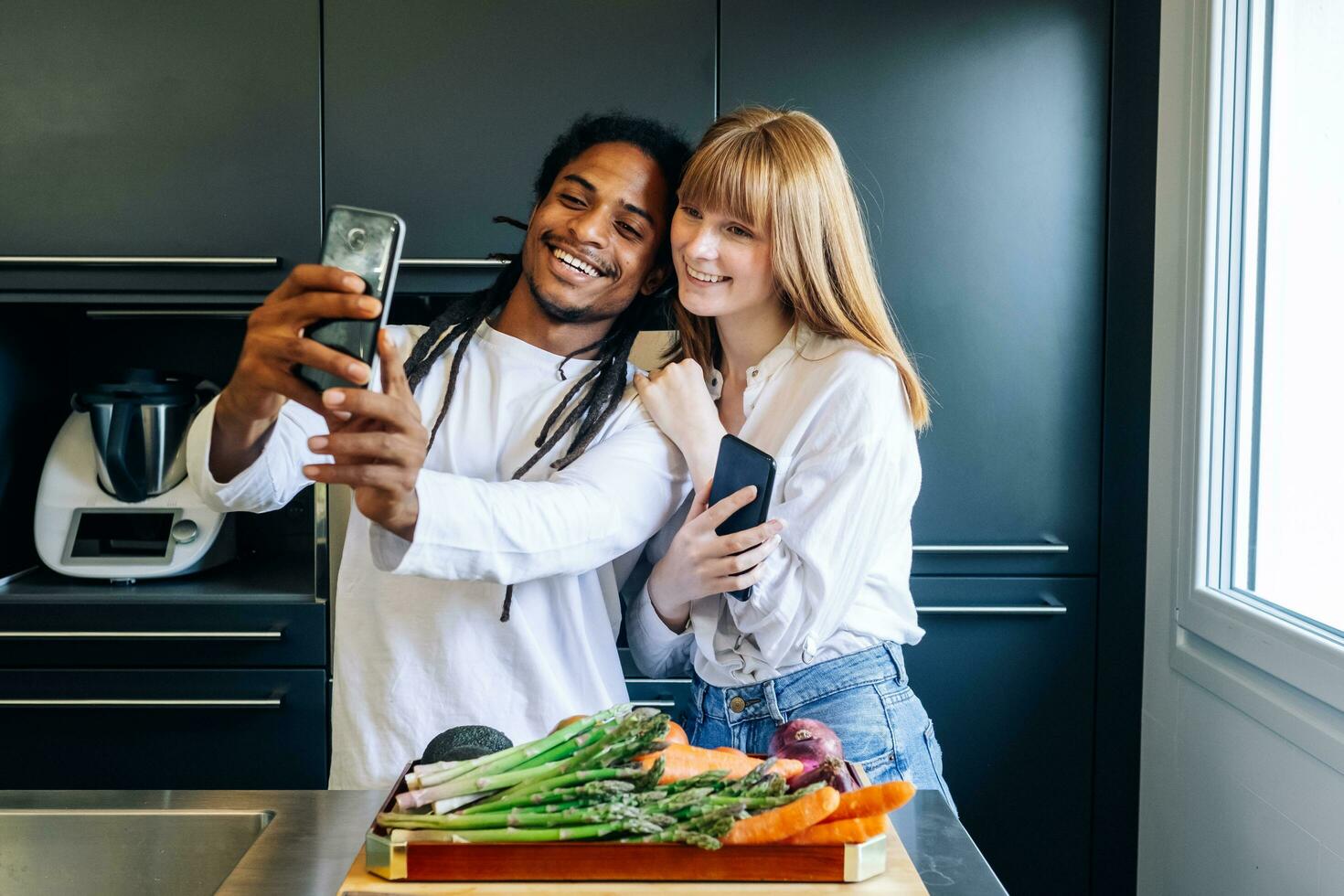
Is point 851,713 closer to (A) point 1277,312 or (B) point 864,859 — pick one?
(B) point 864,859

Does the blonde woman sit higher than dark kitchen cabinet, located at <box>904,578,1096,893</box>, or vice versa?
the blonde woman

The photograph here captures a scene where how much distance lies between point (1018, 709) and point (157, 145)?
1830mm

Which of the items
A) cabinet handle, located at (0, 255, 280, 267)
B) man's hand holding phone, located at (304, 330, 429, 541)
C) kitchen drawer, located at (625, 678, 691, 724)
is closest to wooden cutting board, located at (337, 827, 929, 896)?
man's hand holding phone, located at (304, 330, 429, 541)

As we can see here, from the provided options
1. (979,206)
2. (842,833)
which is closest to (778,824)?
(842,833)

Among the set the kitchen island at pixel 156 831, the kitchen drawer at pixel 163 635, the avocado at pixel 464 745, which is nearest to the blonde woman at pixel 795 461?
the kitchen island at pixel 156 831

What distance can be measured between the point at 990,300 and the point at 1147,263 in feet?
0.86

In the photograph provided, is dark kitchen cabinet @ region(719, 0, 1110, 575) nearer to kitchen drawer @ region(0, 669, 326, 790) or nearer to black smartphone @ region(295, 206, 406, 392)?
kitchen drawer @ region(0, 669, 326, 790)

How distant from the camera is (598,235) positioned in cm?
133

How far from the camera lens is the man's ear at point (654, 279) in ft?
4.64

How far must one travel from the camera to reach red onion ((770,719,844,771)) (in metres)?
0.91

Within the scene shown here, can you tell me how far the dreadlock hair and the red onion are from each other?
1.53 ft

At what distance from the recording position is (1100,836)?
204cm

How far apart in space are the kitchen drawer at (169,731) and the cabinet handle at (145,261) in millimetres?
713

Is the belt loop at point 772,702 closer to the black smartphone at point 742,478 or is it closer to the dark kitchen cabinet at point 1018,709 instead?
the black smartphone at point 742,478
